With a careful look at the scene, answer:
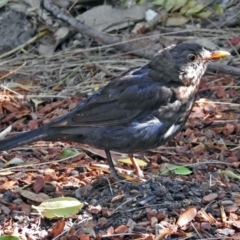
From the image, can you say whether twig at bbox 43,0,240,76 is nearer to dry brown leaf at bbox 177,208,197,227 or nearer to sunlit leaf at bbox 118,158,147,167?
sunlit leaf at bbox 118,158,147,167

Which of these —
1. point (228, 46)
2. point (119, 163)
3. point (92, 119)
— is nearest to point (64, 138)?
point (92, 119)

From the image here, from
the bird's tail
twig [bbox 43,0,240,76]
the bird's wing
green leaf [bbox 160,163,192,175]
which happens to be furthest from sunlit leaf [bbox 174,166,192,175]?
twig [bbox 43,0,240,76]

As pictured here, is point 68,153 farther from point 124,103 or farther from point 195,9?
point 195,9

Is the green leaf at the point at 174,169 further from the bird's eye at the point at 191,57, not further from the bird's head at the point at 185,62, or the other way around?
the bird's eye at the point at 191,57

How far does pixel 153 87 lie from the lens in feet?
18.3

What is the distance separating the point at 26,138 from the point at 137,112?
866 millimetres

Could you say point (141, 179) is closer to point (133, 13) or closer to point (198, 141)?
point (198, 141)

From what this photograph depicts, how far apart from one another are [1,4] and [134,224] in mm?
4808

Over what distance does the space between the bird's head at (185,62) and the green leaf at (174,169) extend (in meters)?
0.65

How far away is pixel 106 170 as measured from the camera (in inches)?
222

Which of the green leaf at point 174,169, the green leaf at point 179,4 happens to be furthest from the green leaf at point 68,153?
the green leaf at point 179,4

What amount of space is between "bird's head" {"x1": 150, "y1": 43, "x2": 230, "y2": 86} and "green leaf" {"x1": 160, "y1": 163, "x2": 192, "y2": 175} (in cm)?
65

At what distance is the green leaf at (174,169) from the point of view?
550 centimetres

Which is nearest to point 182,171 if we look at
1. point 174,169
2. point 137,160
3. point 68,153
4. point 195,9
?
point 174,169
